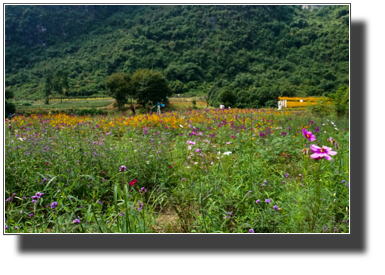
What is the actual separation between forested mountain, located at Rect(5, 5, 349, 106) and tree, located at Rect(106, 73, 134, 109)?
812mm

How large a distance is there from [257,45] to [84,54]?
21.6 meters

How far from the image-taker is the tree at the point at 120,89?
353 inches

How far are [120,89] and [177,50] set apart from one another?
13504mm

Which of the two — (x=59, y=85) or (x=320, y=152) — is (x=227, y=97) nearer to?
(x=59, y=85)

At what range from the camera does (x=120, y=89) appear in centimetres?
943

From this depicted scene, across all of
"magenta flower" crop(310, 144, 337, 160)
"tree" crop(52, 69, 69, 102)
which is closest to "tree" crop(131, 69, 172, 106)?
"tree" crop(52, 69, 69, 102)

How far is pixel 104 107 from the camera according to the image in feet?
26.5

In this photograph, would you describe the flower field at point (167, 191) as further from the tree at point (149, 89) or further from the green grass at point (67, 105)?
the tree at point (149, 89)

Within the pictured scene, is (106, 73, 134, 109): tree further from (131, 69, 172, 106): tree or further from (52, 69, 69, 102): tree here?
(52, 69, 69, 102): tree

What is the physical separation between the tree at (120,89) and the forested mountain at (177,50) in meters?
0.81

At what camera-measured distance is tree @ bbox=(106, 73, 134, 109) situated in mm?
8972

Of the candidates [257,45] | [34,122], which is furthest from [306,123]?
[257,45]

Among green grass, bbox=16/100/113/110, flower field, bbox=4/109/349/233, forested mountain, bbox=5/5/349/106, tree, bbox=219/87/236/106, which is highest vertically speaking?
forested mountain, bbox=5/5/349/106

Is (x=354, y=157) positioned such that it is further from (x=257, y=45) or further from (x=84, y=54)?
(x=257, y=45)
